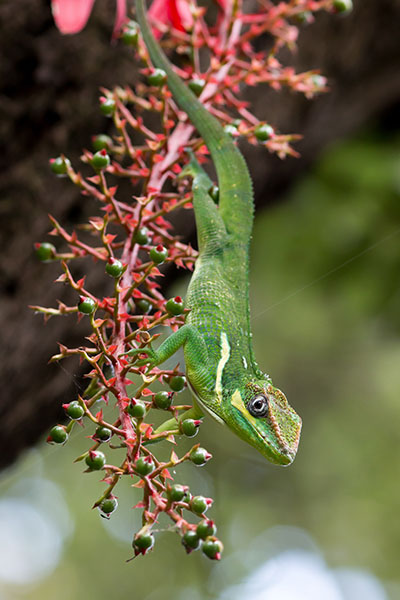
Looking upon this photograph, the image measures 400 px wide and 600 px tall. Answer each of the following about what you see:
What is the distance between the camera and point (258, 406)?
38.5 inches

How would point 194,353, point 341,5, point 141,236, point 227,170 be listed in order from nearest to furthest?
point 141,236 < point 194,353 < point 227,170 < point 341,5

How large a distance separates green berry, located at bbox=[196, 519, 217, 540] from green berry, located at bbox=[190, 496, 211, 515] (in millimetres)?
19

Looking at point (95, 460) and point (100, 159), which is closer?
point (95, 460)

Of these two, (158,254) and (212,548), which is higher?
(158,254)

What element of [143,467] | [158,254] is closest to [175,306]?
[158,254]

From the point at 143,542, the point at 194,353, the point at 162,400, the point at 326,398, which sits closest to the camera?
the point at 143,542

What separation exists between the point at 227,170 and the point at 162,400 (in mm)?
592

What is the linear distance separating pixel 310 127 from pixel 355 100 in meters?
0.35

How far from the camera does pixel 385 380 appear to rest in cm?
246

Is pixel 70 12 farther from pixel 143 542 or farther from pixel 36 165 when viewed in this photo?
pixel 143 542

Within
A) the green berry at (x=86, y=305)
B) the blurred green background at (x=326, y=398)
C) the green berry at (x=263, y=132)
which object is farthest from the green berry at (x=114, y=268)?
the blurred green background at (x=326, y=398)

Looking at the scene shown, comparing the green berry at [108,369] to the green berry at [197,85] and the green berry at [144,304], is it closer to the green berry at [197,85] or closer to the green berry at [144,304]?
the green berry at [144,304]

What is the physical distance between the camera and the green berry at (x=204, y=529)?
0.69m

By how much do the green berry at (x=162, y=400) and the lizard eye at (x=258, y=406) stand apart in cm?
21
